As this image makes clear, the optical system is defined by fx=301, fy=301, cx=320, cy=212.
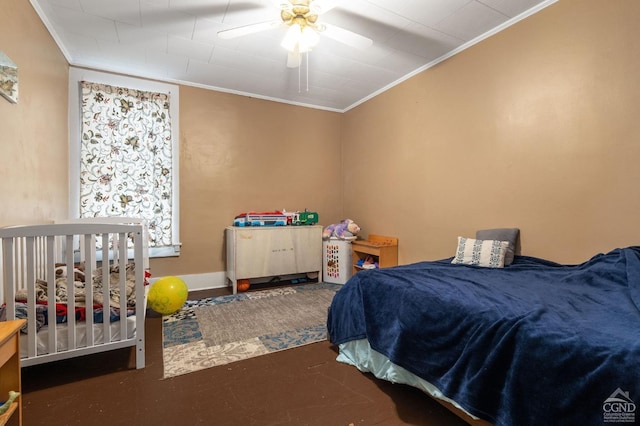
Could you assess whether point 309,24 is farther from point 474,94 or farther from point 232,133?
point 232,133

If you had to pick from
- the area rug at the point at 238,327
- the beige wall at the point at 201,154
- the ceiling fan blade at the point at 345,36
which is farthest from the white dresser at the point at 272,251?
the ceiling fan blade at the point at 345,36

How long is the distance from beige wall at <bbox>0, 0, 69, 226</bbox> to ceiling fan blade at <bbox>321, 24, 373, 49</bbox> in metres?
1.94

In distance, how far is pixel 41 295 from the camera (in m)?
1.84

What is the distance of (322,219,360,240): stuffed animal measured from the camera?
4000mm

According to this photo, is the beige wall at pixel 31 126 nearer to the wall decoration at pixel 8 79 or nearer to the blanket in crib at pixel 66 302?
the wall decoration at pixel 8 79

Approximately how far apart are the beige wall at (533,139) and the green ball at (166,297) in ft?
7.95

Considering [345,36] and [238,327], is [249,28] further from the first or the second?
[238,327]

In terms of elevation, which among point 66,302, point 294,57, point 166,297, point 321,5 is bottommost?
point 166,297

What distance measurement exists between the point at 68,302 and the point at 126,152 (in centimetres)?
217

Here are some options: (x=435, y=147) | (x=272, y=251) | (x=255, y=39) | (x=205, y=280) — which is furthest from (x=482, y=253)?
(x=205, y=280)

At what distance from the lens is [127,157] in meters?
3.37

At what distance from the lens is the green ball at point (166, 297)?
8.91 ft

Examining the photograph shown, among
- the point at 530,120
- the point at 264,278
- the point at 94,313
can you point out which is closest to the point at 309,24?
the point at 530,120

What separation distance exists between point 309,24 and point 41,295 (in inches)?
96.3
